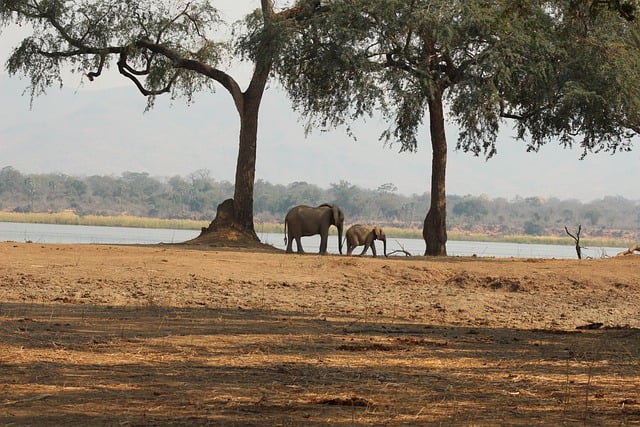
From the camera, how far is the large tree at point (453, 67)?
28.4 metres

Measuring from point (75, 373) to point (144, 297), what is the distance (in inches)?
305

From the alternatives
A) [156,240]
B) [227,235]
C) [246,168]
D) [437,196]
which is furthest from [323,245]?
[156,240]

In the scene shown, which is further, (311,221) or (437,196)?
(437,196)

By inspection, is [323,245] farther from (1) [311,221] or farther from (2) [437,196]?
(2) [437,196]

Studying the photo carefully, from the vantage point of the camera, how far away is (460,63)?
99.4 ft

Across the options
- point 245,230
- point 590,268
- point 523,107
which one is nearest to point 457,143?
point 523,107

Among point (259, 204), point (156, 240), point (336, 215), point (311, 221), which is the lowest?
point (156, 240)

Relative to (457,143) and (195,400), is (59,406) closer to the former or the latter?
(195,400)

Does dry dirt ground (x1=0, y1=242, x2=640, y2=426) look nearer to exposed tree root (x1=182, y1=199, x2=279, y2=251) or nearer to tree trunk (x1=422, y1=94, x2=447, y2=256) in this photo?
exposed tree root (x1=182, y1=199, x2=279, y2=251)

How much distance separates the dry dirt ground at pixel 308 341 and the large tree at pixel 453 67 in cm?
610

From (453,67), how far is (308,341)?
1821 cm

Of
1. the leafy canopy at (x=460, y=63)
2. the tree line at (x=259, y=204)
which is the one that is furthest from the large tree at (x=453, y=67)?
the tree line at (x=259, y=204)

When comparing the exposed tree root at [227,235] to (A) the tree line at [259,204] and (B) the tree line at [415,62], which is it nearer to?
(B) the tree line at [415,62]

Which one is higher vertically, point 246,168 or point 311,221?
point 246,168
